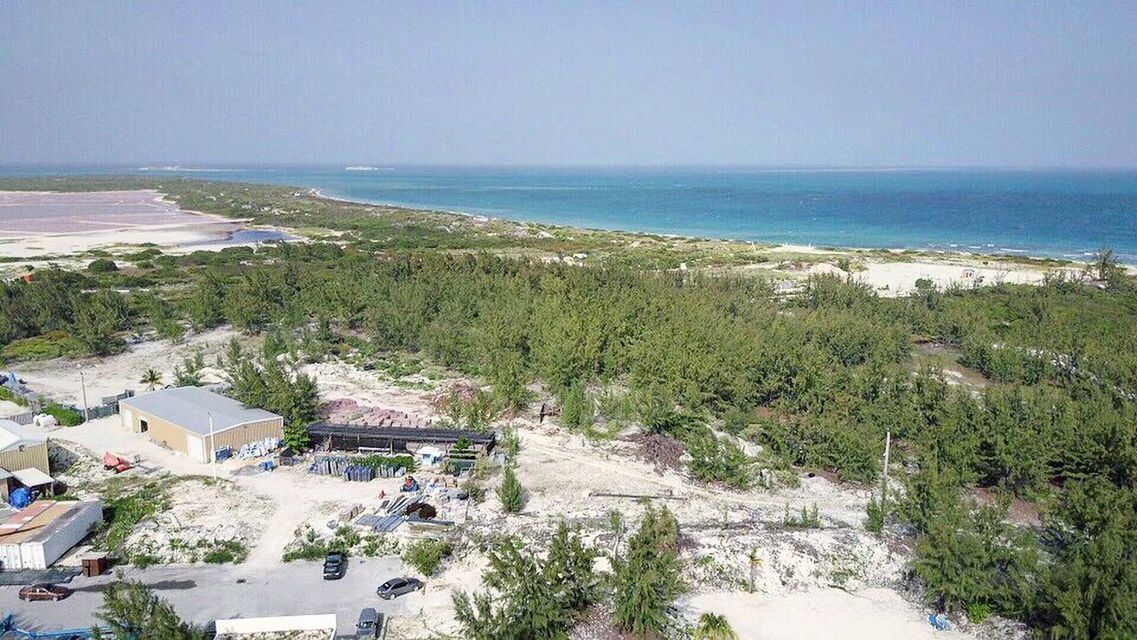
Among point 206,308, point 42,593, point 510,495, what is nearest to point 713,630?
point 510,495

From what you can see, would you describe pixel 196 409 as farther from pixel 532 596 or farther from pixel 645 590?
pixel 645 590

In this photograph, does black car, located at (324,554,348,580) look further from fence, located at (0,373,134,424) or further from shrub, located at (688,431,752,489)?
fence, located at (0,373,134,424)

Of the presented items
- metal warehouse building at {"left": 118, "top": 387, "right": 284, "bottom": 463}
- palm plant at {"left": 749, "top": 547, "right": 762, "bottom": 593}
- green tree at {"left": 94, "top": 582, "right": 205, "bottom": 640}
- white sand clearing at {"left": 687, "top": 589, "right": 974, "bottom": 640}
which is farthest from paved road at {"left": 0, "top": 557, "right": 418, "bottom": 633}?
palm plant at {"left": 749, "top": 547, "right": 762, "bottom": 593}

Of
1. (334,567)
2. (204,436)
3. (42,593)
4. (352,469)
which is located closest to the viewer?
(42,593)

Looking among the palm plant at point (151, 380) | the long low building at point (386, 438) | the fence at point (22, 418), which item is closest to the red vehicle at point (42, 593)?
the long low building at point (386, 438)

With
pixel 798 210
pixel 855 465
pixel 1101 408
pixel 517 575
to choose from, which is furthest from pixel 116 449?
pixel 798 210

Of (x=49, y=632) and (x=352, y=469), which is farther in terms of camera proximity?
(x=352, y=469)
